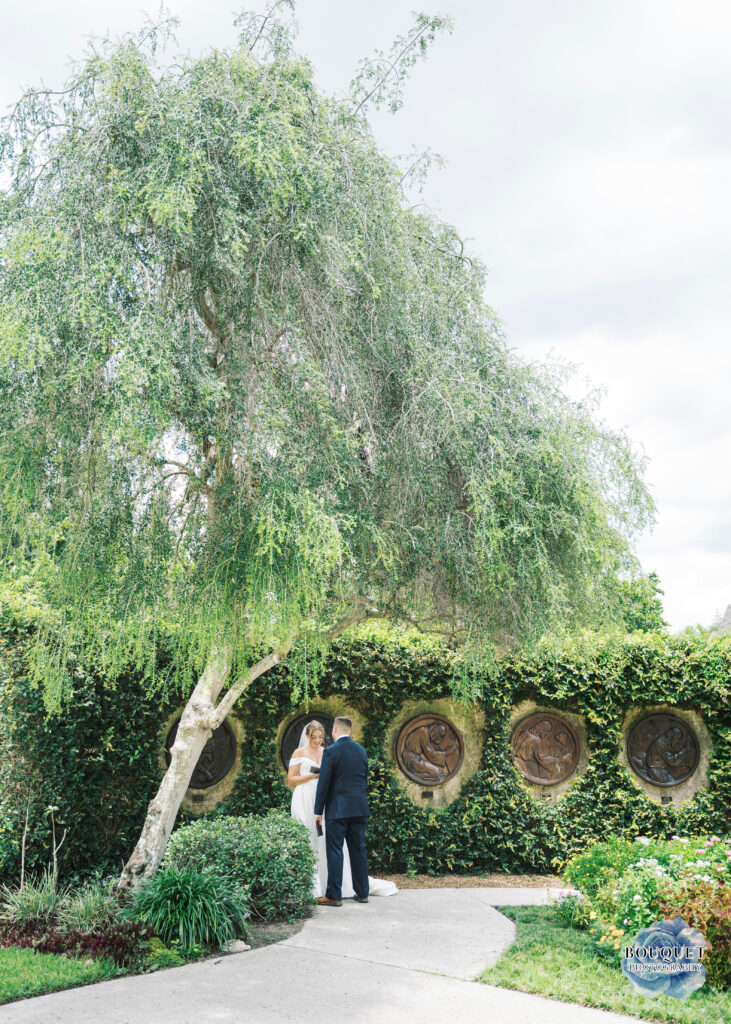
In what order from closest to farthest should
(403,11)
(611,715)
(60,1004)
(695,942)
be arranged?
(60,1004) < (695,942) < (403,11) < (611,715)

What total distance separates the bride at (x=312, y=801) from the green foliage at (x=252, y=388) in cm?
234

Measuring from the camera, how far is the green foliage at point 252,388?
5426 mm

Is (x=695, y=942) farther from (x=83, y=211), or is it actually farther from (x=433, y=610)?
(x=83, y=211)

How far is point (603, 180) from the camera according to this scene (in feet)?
23.6

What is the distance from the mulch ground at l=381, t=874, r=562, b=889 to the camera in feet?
31.1

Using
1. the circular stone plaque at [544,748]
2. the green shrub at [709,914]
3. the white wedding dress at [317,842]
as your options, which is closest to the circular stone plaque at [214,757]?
the white wedding dress at [317,842]

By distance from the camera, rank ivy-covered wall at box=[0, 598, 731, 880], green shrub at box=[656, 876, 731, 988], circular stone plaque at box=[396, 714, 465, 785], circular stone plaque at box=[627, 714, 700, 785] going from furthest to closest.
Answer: circular stone plaque at box=[627, 714, 700, 785], circular stone plaque at box=[396, 714, 465, 785], ivy-covered wall at box=[0, 598, 731, 880], green shrub at box=[656, 876, 731, 988]

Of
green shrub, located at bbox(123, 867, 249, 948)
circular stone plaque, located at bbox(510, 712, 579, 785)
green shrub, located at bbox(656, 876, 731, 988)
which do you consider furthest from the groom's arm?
circular stone plaque, located at bbox(510, 712, 579, 785)

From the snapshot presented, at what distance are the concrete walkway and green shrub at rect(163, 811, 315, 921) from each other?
1.15 ft

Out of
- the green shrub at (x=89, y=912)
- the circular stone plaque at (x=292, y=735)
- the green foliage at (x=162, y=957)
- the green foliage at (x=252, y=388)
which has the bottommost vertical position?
the green foliage at (x=162, y=957)

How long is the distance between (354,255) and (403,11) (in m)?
2.63

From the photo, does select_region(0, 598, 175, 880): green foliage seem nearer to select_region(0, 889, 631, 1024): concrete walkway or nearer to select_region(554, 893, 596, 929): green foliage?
select_region(0, 889, 631, 1024): concrete walkway

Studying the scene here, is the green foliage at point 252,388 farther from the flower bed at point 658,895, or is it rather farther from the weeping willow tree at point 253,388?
the flower bed at point 658,895

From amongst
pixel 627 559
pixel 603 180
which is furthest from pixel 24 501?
pixel 603 180
